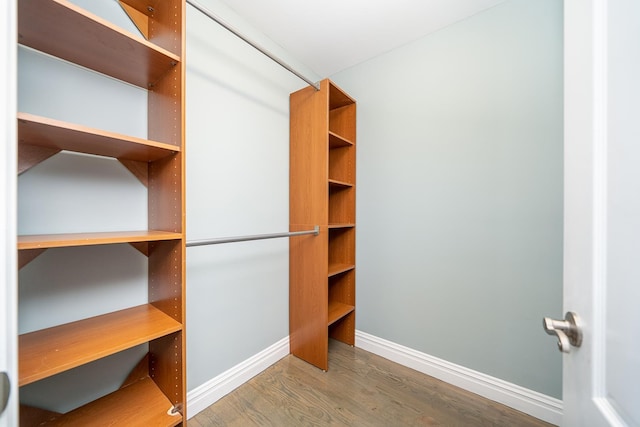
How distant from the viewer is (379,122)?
201 centimetres

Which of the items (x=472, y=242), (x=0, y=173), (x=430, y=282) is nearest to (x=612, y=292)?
(x=0, y=173)

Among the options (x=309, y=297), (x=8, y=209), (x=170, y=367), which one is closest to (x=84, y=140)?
(x=8, y=209)

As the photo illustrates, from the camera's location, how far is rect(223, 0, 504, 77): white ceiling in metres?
1.51

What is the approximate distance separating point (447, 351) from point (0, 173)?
7.41 ft

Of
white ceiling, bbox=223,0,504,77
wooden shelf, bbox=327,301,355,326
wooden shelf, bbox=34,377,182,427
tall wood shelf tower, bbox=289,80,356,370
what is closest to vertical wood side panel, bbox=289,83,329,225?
tall wood shelf tower, bbox=289,80,356,370

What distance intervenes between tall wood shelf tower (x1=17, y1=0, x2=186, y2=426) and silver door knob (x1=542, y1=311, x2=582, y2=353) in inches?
48.2

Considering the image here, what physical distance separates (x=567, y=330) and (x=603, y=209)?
12.5 inches

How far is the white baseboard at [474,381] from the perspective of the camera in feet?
4.46

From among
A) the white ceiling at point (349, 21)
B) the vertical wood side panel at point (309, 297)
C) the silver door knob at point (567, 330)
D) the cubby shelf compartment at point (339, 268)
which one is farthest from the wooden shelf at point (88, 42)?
the cubby shelf compartment at point (339, 268)

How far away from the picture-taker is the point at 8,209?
42cm

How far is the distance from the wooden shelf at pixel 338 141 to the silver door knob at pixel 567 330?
169 cm

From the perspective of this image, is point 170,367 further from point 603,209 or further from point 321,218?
point 603,209

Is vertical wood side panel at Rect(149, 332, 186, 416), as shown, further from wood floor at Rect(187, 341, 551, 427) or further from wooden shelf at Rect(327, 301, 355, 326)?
wooden shelf at Rect(327, 301, 355, 326)

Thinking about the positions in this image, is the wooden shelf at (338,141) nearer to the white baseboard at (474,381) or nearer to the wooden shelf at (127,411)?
the white baseboard at (474,381)
